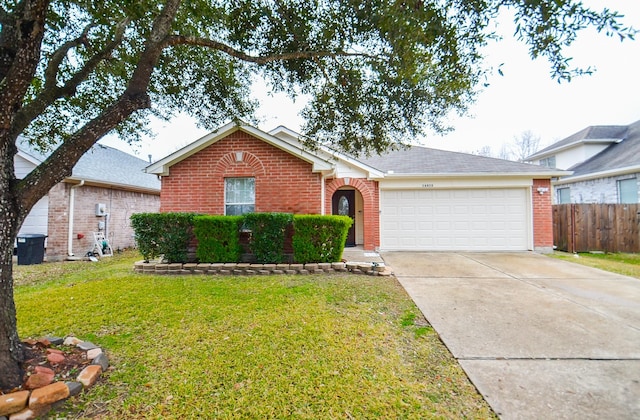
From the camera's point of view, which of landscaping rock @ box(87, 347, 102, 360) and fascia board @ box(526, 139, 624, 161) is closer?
landscaping rock @ box(87, 347, 102, 360)

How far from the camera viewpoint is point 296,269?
24.2ft

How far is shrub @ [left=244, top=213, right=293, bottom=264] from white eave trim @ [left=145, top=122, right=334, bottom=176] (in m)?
1.82

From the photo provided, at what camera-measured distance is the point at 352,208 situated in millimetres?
13570

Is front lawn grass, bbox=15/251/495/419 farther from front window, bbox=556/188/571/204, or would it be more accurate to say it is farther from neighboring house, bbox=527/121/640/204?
front window, bbox=556/188/571/204

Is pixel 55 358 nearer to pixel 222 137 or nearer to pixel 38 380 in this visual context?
pixel 38 380

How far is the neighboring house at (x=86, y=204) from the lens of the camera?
9875mm

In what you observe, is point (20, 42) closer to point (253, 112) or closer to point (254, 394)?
point (254, 394)

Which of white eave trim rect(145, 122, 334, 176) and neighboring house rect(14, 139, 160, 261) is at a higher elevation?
white eave trim rect(145, 122, 334, 176)

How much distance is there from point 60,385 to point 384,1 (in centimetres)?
529

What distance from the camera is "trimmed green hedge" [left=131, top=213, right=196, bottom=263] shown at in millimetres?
7527

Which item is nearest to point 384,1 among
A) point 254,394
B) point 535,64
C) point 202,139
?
point 535,64

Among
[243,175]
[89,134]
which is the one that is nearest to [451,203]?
[243,175]

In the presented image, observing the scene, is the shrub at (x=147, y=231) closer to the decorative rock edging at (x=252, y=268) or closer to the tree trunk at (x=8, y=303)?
the decorative rock edging at (x=252, y=268)

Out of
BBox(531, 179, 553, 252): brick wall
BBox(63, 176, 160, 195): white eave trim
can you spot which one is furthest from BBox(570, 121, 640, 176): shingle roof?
BBox(63, 176, 160, 195): white eave trim
